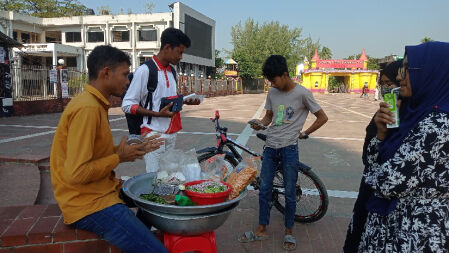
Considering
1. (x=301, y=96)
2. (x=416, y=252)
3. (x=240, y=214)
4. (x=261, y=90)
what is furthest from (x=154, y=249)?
(x=261, y=90)

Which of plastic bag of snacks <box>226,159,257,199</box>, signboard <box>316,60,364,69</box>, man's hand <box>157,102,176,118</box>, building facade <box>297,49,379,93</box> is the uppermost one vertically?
signboard <box>316,60,364,69</box>

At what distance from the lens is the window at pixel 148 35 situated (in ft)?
114

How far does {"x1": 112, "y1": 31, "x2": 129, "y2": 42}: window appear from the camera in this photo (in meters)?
35.2

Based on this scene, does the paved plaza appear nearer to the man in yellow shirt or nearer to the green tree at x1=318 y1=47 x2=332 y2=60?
the man in yellow shirt

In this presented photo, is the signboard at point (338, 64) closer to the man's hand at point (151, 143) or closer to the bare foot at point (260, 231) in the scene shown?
the bare foot at point (260, 231)

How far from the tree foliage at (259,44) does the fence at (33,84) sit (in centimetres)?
3482

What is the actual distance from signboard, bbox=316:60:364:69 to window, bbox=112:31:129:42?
83.5ft

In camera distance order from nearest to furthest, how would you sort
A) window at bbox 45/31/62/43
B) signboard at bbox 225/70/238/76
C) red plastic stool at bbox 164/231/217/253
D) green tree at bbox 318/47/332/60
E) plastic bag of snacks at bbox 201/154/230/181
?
1. red plastic stool at bbox 164/231/217/253
2. plastic bag of snacks at bbox 201/154/230/181
3. window at bbox 45/31/62/43
4. signboard at bbox 225/70/238/76
5. green tree at bbox 318/47/332/60

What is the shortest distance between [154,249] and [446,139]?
149 centimetres

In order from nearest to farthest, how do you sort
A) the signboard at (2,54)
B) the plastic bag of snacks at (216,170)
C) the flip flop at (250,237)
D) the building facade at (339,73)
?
the plastic bag of snacks at (216,170) < the flip flop at (250,237) < the signboard at (2,54) < the building facade at (339,73)

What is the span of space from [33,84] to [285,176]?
43.4 feet

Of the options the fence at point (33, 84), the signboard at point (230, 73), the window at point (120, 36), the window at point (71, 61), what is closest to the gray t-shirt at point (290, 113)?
the fence at point (33, 84)

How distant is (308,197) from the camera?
3705 millimetres

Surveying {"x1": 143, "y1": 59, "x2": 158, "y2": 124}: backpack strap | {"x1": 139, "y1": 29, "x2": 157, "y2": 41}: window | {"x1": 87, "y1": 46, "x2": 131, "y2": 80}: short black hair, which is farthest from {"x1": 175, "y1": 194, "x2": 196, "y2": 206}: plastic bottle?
{"x1": 139, "y1": 29, "x2": 157, "y2": 41}: window
